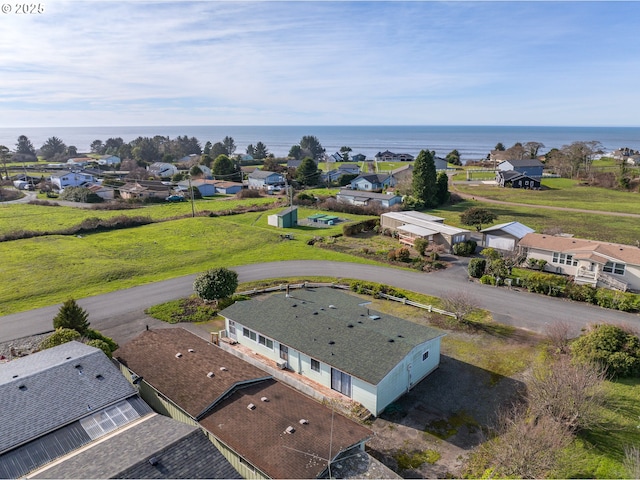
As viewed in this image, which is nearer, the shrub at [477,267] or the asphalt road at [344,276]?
the asphalt road at [344,276]

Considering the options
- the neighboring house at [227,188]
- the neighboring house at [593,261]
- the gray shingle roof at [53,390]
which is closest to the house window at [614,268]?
the neighboring house at [593,261]

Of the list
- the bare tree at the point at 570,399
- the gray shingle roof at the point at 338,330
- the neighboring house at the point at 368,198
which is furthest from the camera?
the neighboring house at the point at 368,198

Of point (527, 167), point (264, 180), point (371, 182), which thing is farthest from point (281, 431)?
point (527, 167)

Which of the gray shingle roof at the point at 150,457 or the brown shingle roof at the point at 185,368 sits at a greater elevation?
the gray shingle roof at the point at 150,457

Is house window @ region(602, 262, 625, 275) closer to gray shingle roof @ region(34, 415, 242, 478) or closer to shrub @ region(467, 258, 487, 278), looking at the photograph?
shrub @ region(467, 258, 487, 278)

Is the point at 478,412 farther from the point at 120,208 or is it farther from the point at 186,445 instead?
the point at 120,208

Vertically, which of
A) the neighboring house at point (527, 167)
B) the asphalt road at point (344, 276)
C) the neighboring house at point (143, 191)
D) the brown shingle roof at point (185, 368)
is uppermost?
the neighboring house at point (527, 167)

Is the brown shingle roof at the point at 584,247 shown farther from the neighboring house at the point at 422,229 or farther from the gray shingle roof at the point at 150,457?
the gray shingle roof at the point at 150,457

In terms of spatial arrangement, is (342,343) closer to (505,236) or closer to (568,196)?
(505,236)
